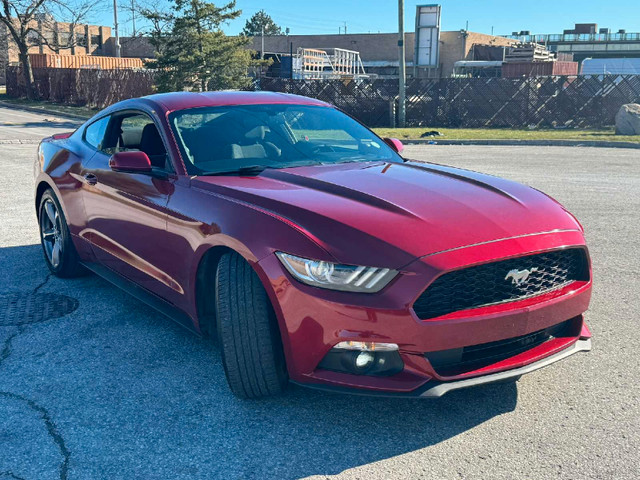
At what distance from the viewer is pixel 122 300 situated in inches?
209

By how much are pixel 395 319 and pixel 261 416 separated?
0.95m

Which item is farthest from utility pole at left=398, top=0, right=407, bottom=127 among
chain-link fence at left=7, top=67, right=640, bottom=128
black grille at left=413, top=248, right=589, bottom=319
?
black grille at left=413, top=248, right=589, bottom=319

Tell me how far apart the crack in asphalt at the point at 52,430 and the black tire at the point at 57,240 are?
208cm

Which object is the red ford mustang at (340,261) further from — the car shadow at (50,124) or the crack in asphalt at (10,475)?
the car shadow at (50,124)

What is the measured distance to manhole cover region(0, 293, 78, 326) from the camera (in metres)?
4.87

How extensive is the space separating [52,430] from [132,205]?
1649mm

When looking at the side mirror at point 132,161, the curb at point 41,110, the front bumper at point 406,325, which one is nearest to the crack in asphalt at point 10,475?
the front bumper at point 406,325

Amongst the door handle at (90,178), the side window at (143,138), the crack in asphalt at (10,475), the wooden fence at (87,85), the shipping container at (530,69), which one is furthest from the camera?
the shipping container at (530,69)

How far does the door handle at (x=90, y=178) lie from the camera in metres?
5.05

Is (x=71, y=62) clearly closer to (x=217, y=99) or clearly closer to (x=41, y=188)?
(x=41, y=188)

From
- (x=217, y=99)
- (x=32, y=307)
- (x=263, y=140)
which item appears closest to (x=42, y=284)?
(x=32, y=307)

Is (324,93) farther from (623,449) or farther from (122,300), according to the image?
(623,449)

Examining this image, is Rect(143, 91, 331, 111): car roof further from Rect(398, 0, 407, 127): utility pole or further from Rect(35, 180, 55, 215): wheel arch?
Rect(398, 0, 407, 127): utility pole

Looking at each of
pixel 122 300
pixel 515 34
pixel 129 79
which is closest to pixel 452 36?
pixel 515 34
